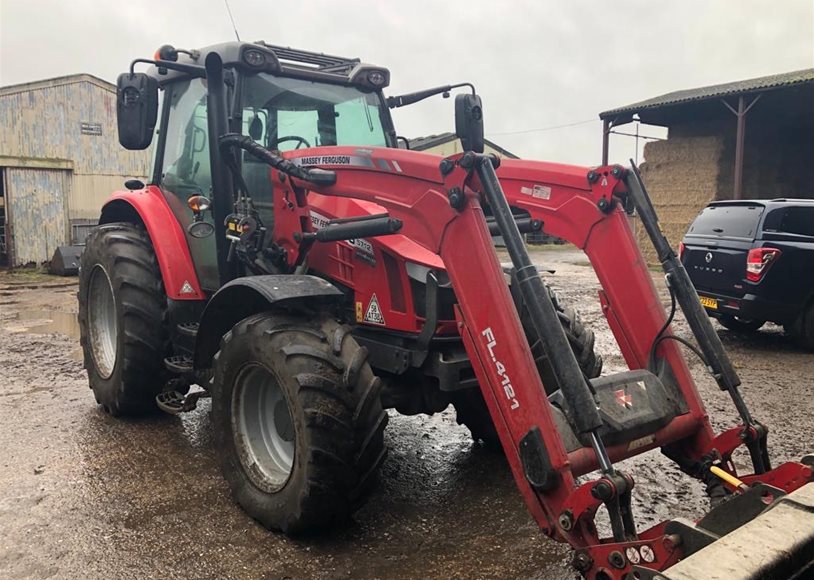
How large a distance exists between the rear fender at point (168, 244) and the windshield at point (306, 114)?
1.00 meters

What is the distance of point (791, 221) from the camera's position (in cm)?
800

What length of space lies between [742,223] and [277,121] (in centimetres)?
611

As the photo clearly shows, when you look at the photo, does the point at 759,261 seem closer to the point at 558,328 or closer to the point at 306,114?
the point at 306,114

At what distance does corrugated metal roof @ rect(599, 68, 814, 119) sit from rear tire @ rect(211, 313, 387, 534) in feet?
50.1

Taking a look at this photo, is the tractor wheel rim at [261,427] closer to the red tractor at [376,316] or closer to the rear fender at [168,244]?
the red tractor at [376,316]

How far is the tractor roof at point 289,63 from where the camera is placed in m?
4.22

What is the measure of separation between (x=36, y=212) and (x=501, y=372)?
17180 mm

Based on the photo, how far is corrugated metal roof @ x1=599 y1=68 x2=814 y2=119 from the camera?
50.9 feet

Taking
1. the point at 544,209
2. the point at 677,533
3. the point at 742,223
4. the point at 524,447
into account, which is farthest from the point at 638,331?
the point at 742,223

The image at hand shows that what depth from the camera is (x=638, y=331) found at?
10.8 feet

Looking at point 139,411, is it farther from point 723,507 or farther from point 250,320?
point 723,507

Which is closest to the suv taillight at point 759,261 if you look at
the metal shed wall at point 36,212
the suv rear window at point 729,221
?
the suv rear window at point 729,221

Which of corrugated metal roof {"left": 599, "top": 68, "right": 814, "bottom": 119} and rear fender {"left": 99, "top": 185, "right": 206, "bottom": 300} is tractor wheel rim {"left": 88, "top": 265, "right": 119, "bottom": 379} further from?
corrugated metal roof {"left": 599, "top": 68, "right": 814, "bottom": 119}

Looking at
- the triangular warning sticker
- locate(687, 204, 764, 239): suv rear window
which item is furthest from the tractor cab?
locate(687, 204, 764, 239): suv rear window
